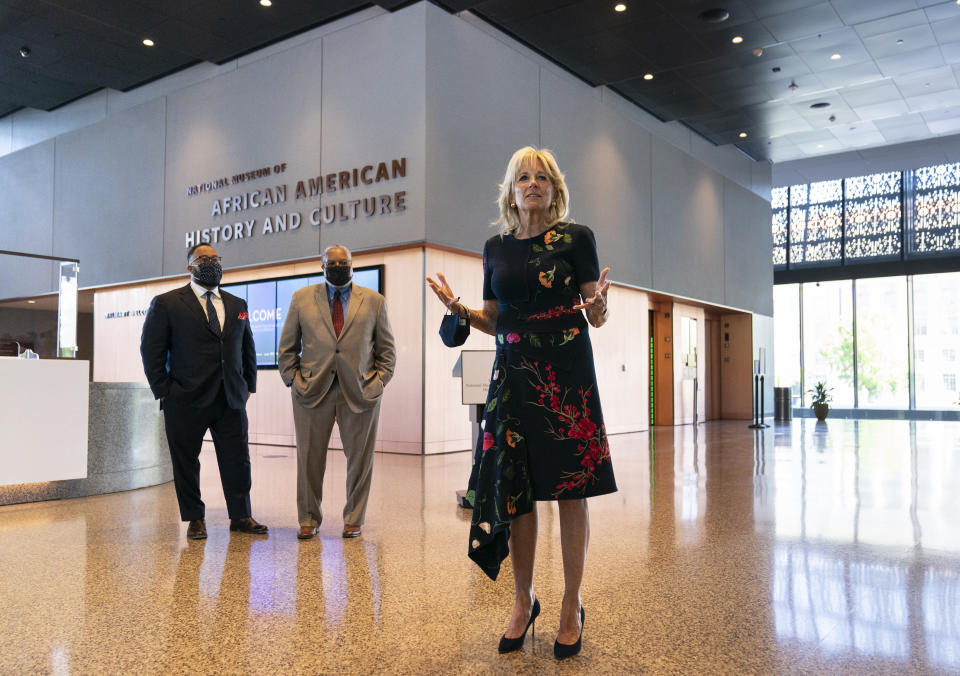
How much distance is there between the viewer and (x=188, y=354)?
4180 millimetres

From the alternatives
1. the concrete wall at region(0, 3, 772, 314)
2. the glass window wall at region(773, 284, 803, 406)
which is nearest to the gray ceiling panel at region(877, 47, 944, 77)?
the concrete wall at region(0, 3, 772, 314)

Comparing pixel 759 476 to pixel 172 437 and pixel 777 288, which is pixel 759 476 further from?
pixel 777 288

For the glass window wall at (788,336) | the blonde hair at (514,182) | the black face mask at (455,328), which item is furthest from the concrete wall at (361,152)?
the glass window wall at (788,336)

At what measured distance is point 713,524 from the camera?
14.8 feet

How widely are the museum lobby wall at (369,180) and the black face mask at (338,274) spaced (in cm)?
249

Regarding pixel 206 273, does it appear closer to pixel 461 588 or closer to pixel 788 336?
pixel 461 588

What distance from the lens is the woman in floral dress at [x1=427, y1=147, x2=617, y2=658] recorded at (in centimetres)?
237

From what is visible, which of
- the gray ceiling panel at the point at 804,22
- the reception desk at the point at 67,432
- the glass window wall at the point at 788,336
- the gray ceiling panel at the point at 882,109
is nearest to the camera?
the reception desk at the point at 67,432

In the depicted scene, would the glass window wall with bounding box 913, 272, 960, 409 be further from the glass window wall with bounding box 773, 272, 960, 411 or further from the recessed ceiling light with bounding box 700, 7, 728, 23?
the recessed ceiling light with bounding box 700, 7, 728, 23

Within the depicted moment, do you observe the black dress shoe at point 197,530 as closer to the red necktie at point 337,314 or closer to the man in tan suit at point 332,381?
the man in tan suit at point 332,381

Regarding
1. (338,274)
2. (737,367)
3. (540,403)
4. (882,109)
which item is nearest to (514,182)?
(540,403)

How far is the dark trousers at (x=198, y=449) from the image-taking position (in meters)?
4.17

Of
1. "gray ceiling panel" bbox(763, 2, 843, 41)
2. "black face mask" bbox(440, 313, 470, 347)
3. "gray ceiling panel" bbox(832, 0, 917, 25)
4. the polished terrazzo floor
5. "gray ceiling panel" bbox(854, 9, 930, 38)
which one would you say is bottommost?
the polished terrazzo floor

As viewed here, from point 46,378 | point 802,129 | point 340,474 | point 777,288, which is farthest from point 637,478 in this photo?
point 777,288
